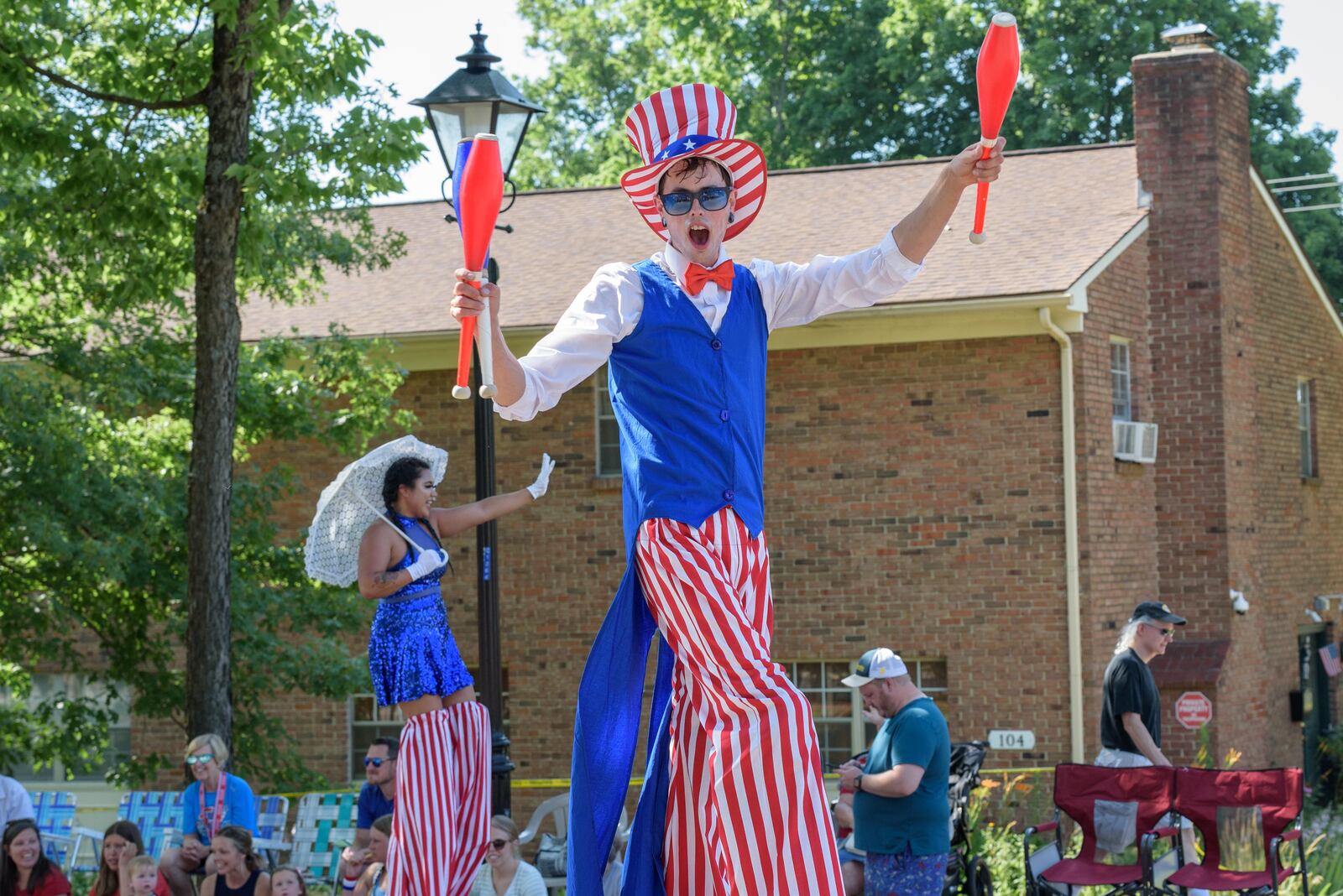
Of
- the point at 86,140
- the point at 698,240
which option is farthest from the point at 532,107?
the point at 698,240

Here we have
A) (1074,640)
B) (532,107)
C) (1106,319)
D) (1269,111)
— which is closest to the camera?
(532,107)

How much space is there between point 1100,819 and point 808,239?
8.43m

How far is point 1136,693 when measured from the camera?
9219 mm

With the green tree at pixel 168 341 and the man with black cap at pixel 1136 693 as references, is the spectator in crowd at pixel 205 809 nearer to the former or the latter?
the green tree at pixel 168 341

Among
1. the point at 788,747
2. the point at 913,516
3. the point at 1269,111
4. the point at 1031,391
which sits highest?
the point at 1269,111

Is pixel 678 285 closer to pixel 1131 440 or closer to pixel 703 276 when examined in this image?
pixel 703 276

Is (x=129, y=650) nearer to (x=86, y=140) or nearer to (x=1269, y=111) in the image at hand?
(x=86, y=140)

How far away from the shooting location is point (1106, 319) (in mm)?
15852

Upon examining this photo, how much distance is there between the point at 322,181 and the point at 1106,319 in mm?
8565

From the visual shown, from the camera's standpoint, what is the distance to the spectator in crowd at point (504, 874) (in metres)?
7.50

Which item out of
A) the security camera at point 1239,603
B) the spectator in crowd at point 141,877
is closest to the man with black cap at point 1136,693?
the spectator in crowd at point 141,877

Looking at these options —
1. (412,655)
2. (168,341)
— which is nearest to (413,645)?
(412,655)

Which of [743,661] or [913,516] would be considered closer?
[743,661]

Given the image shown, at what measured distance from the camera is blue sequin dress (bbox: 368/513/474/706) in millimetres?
5914
